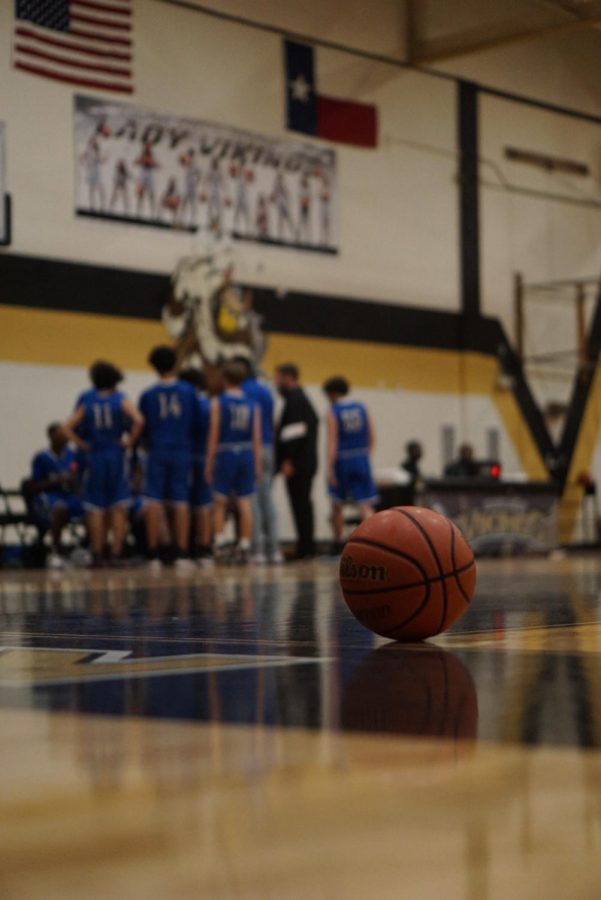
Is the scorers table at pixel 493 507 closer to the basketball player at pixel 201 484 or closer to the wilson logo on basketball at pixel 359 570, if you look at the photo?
the basketball player at pixel 201 484

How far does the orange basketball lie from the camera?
4.59m

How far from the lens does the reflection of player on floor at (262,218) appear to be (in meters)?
21.2

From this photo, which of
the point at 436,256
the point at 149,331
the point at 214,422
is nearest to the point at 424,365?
the point at 436,256

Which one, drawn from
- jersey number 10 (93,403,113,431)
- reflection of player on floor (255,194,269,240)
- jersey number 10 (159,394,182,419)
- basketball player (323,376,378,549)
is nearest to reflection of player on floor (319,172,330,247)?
reflection of player on floor (255,194,269,240)

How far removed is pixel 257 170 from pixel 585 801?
19.7 metres

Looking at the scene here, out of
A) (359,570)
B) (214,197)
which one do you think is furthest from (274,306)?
(359,570)

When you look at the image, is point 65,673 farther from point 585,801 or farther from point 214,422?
point 214,422

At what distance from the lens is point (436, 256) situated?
2419 centimetres

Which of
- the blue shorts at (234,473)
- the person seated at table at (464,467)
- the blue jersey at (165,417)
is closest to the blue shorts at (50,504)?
the blue shorts at (234,473)

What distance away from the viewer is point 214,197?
20.6m

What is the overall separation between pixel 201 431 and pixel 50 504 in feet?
7.20

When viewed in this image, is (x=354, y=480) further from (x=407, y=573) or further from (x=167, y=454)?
(x=407, y=573)

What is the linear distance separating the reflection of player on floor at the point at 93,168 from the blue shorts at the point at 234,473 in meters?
5.33

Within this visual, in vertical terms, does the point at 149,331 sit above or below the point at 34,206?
below
